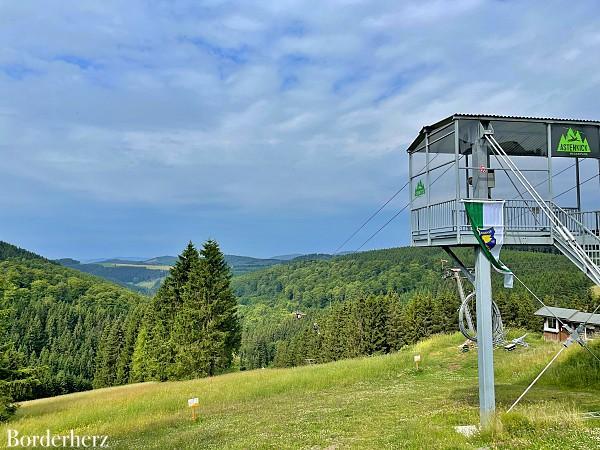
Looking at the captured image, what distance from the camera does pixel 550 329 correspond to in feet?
144

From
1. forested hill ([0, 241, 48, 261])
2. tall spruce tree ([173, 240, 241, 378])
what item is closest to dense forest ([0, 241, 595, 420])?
tall spruce tree ([173, 240, 241, 378])

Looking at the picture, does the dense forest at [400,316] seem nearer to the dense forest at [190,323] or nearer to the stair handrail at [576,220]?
the dense forest at [190,323]

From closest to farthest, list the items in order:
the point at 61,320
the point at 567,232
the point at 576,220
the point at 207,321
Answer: the point at 567,232 < the point at 576,220 < the point at 207,321 < the point at 61,320

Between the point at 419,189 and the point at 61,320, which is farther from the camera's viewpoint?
the point at 61,320

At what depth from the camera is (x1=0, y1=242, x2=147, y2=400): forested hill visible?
8262 cm

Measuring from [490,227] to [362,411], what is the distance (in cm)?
740

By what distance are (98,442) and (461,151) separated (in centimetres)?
1374

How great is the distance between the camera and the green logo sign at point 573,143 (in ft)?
42.4

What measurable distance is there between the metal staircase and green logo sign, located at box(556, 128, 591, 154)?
73.2 inches

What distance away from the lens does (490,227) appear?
11.6m

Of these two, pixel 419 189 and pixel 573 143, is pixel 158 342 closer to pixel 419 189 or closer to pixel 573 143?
pixel 419 189

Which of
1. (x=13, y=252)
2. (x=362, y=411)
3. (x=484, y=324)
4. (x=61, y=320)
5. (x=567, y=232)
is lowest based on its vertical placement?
(x=61, y=320)

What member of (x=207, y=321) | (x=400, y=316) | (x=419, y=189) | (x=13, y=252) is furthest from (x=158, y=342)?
(x=13, y=252)

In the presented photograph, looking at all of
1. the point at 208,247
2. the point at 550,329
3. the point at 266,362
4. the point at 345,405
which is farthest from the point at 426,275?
the point at 345,405
